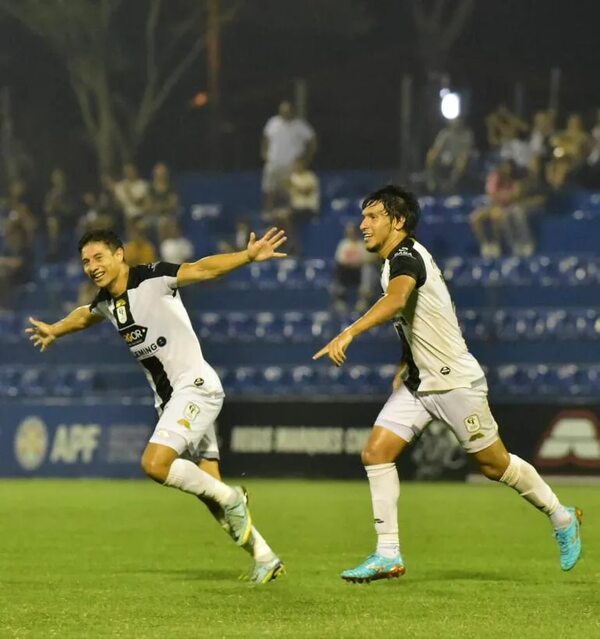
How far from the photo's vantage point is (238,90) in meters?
26.9

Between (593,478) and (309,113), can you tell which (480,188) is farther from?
(593,478)

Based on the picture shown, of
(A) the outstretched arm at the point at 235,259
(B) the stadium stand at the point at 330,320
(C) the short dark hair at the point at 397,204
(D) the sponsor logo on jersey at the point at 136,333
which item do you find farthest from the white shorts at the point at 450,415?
(B) the stadium stand at the point at 330,320

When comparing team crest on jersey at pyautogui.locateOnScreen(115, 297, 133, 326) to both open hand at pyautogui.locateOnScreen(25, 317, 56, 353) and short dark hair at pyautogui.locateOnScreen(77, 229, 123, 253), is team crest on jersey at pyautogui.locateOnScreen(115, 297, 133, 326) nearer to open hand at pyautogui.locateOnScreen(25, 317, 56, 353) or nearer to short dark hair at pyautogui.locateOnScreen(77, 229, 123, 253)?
short dark hair at pyautogui.locateOnScreen(77, 229, 123, 253)

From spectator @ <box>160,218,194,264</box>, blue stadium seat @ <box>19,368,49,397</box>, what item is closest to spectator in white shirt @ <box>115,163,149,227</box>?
spectator @ <box>160,218,194,264</box>

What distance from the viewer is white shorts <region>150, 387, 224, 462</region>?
8273 millimetres

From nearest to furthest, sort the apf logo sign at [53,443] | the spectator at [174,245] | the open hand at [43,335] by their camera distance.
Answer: the open hand at [43,335]
the apf logo sign at [53,443]
the spectator at [174,245]

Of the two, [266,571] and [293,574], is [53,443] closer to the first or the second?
[293,574]

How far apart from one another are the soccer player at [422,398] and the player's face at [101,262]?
1.25 m

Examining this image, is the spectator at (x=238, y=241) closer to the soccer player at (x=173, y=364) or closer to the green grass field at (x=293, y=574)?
the green grass field at (x=293, y=574)

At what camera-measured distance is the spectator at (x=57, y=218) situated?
25.3m

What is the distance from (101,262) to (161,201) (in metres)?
16.3

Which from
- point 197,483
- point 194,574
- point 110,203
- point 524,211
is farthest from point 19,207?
point 197,483

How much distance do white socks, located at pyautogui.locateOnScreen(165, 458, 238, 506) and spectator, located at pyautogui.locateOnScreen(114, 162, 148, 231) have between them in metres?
16.2

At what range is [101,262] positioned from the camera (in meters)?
8.43
